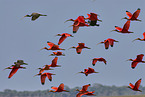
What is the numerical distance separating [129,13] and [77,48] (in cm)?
687

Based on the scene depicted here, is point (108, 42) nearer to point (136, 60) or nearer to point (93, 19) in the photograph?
point (136, 60)

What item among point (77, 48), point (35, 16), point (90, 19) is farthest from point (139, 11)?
point (35, 16)

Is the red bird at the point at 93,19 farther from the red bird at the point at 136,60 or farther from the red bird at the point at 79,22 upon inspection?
the red bird at the point at 136,60

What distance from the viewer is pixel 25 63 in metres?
38.2

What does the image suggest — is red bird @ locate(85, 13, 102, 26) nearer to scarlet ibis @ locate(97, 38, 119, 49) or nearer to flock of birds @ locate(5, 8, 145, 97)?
flock of birds @ locate(5, 8, 145, 97)

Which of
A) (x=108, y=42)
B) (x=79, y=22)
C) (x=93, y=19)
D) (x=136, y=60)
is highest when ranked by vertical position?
(x=93, y=19)

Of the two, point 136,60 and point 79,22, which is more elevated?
point 79,22

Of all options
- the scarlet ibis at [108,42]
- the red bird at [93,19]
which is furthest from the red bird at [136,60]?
the red bird at [93,19]

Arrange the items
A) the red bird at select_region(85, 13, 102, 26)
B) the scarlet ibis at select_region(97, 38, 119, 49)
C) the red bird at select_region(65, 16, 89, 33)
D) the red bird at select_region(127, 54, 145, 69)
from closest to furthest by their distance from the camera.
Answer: the red bird at select_region(85, 13, 102, 26), the red bird at select_region(65, 16, 89, 33), the red bird at select_region(127, 54, 145, 69), the scarlet ibis at select_region(97, 38, 119, 49)

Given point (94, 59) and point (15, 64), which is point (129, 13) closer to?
point (94, 59)

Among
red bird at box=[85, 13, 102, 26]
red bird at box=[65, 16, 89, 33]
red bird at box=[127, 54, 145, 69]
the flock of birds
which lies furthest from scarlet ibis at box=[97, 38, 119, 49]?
red bird at box=[65, 16, 89, 33]

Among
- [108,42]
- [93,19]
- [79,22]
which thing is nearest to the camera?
[93,19]

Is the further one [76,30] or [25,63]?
[76,30]

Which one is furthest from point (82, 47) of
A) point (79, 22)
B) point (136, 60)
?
point (136, 60)
